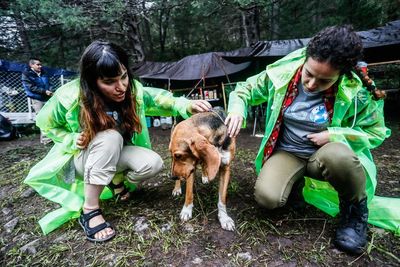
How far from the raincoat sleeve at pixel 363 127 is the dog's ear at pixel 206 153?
3.00ft

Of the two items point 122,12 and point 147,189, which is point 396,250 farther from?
point 122,12

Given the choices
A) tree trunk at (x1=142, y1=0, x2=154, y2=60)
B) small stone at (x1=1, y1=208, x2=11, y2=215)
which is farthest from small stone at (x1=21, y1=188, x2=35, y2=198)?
tree trunk at (x1=142, y1=0, x2=154, y2=60)

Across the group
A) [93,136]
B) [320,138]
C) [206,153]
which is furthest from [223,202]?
[93,136]

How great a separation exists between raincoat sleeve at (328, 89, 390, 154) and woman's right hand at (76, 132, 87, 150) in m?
1.97

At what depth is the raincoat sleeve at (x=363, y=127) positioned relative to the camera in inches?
70.8

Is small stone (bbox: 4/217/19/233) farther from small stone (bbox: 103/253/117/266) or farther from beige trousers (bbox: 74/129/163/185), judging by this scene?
small stone (bbox: 103/253/117/266)

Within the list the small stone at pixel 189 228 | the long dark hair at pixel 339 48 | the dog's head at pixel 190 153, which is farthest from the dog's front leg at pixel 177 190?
the long dark hair at pixel 339 48

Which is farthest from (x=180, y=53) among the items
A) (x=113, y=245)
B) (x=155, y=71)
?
(x=113, y=245)

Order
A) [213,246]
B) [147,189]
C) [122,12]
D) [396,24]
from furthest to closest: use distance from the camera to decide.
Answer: [122,12], [396,24], [147,189], [213,246]

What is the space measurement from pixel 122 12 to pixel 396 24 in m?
6.95

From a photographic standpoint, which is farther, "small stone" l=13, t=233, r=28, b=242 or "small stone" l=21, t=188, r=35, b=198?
"small stone" l=21, t=188, r=35, b=198

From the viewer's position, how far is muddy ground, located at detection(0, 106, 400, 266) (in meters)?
1.71

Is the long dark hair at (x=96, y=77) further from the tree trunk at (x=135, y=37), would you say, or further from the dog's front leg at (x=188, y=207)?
the tree trunk at (x=135, y=37)

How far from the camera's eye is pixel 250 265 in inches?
65.1
